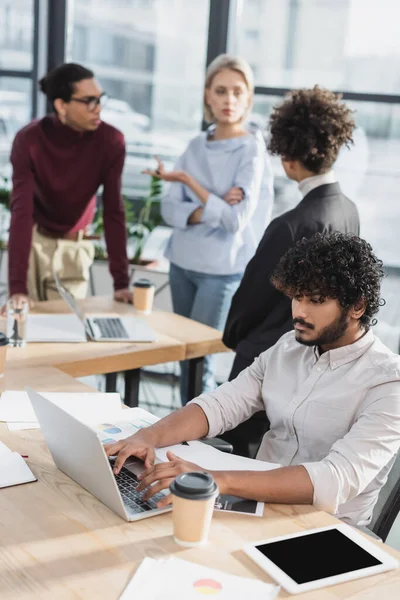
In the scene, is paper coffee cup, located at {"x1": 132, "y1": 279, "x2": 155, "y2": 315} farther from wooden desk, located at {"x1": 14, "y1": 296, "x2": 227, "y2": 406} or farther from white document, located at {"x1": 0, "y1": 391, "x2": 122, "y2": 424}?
white document, located at {"x1": 0, "y1": 391, "x2": 122, "y2": 424}

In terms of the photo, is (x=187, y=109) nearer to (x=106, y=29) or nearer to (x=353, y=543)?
(x=106, y=29)

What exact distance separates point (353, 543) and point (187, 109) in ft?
11.6

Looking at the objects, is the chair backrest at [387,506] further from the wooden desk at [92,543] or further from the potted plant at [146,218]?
the potted plant at [146,218]

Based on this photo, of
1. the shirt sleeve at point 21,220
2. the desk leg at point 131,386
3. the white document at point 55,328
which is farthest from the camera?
the shirt sleeve at point 21,220

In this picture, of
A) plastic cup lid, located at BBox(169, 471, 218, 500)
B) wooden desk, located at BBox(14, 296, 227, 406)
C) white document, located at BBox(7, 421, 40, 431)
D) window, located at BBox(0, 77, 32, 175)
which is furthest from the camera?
window, located at BBox(0, 77, 32, 175)

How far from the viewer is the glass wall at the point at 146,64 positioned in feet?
14.8

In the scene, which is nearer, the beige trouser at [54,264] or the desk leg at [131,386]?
the desk leg at [131,386]

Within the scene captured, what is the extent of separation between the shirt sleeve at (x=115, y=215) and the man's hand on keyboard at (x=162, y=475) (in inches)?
70.5

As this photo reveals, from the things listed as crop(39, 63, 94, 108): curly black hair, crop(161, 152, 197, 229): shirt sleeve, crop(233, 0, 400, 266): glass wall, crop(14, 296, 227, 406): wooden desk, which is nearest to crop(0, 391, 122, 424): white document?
crop(14, 296, 227, 406): wooden desk

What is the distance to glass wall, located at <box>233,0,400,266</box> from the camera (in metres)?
4.09

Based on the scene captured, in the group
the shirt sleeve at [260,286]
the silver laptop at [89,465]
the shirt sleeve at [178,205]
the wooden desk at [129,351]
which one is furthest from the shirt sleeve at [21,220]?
the silver laptop at [89,465]

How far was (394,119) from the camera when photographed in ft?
13.6

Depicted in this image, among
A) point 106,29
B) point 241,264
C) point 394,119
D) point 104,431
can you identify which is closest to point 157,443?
point 104,431

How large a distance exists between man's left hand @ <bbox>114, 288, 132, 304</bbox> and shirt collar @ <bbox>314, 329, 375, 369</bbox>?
1.56 metres
